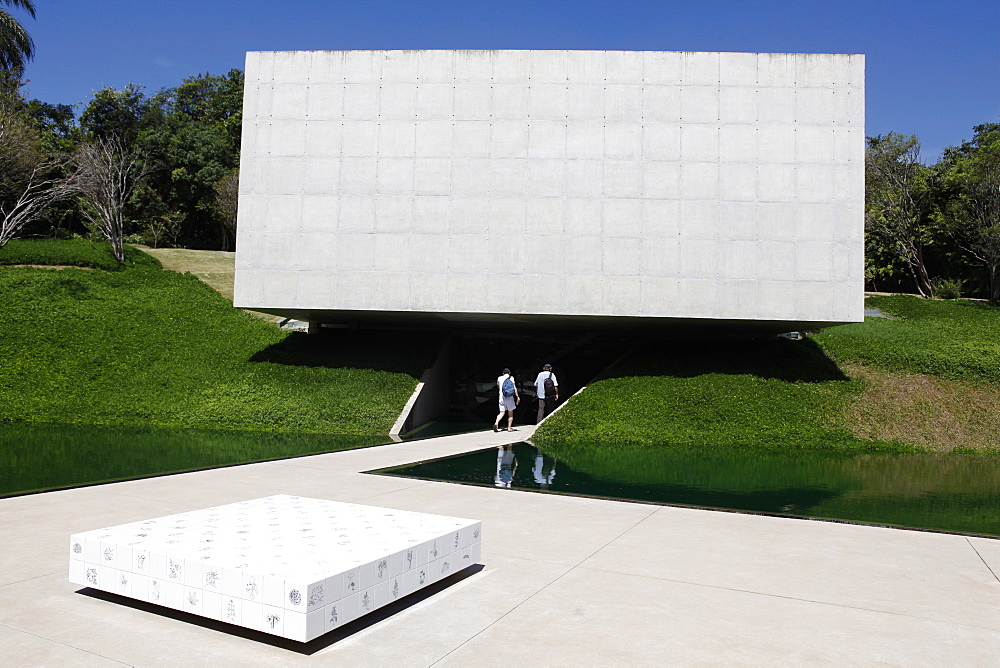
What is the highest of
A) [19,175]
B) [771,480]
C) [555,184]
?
[19,175]

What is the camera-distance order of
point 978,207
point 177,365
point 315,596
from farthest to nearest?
point 978,207
point 177,365
point 315,596

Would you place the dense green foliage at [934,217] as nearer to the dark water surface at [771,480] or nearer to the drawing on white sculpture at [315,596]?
the dark water surface at [771,480]

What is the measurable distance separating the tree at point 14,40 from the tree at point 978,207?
4471 cm

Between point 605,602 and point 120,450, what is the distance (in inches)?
474

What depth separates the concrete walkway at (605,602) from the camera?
4.39m

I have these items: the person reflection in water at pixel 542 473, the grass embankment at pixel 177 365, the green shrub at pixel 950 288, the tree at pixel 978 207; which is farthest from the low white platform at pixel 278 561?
the green shrub at pixel 950 288

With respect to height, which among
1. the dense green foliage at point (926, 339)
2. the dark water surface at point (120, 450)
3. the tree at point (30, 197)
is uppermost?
the tree at point (30, 197)

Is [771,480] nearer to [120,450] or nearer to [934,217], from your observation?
[120,450]

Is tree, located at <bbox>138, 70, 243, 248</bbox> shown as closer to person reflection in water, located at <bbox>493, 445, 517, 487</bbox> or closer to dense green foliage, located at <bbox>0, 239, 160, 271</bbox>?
dense green foliage, located at <bbox>0, 239, 160, 271</bbox>

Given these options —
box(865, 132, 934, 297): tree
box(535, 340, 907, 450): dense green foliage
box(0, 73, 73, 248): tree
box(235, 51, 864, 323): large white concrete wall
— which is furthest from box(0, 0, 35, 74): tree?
box(865, 132, 934, 297): tree

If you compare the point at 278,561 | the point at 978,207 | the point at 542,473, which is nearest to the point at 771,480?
the point at 542,473

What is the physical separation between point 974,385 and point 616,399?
37.6ft

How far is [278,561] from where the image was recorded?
4.62 meters

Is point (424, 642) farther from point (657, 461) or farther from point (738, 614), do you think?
point (657, 461)
